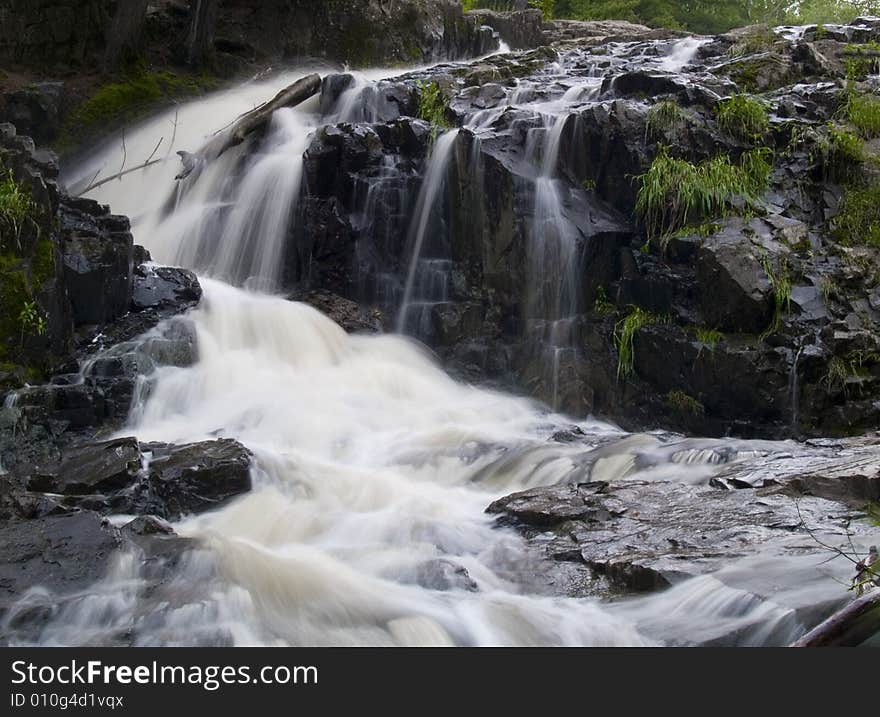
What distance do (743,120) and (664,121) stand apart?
1023mm

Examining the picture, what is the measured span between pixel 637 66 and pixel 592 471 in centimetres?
907

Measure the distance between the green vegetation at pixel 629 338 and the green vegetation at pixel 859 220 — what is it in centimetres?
224

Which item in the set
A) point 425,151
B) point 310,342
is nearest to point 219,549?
point 310,342

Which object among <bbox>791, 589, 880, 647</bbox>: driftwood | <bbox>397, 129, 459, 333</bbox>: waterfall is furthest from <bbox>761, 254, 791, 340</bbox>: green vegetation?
<bbox>791, 589, 880, 647</bbox>: driftwood

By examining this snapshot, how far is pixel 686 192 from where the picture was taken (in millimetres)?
9258

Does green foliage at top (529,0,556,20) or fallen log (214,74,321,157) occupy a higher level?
green foliage at top (529,0,556,20)

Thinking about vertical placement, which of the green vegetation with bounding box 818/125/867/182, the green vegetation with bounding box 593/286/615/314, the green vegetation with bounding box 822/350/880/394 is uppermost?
the green vegetation with bounding box 818/125/867/182

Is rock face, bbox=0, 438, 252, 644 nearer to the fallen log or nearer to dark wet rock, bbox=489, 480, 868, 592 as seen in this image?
dark wet rock, bbox=489, 480, 868, 592

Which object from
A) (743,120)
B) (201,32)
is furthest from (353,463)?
(201,32)

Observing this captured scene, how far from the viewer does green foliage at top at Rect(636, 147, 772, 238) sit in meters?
9.33

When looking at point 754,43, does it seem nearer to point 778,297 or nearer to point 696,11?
point 778,297

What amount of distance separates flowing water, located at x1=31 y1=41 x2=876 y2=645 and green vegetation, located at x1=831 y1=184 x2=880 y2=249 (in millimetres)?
2869

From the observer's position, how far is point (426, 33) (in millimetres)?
16766
